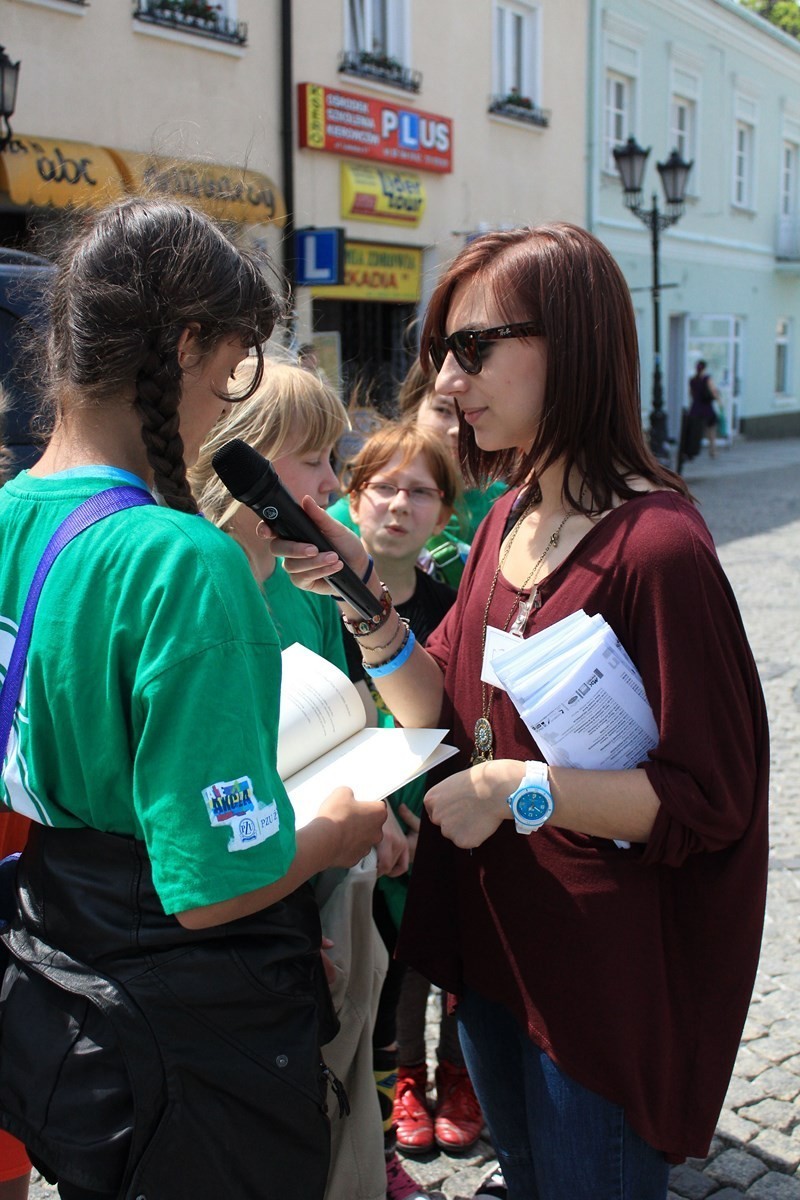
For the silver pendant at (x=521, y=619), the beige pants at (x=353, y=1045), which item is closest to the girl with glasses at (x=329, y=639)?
the beige pants at (x=353, y=1045)

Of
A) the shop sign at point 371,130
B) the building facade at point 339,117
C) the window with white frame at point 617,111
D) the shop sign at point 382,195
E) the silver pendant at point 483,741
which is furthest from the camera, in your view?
the window with white frame at point 617,111

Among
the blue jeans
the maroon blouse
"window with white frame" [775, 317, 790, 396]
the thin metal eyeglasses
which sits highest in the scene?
"window with white frame" [775, 317, 790, 396]

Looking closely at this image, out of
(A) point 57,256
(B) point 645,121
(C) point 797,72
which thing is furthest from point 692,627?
(C) point 797,72

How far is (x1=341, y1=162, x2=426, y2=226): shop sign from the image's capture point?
12.2 m

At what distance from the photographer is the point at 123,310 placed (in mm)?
1257

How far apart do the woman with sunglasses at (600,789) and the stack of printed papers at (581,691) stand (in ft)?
0.10

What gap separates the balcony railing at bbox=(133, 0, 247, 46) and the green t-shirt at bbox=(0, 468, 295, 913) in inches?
394

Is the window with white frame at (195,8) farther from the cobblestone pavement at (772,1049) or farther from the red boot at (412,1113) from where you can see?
the red boot at (412,1113)

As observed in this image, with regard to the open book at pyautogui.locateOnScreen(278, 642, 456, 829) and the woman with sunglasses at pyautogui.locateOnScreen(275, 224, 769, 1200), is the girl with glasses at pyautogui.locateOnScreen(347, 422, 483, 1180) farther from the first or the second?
the woman with sunglasses at pyautogui.locateOnScreen(275, 224, 769, 1200)

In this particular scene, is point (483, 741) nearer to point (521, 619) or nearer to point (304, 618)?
point (521, 619)

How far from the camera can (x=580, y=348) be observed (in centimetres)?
160

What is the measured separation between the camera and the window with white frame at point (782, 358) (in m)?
25.2

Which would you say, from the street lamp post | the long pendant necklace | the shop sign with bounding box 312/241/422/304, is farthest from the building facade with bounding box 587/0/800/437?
the long pendant necklace

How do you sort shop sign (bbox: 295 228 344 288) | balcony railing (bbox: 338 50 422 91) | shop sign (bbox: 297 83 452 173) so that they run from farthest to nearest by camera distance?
balcony railing (bbox: 338 50 422 91) → shop sign (bbox: 297 83 452 173) → shop sign (bbox: 295 228 344 288)
